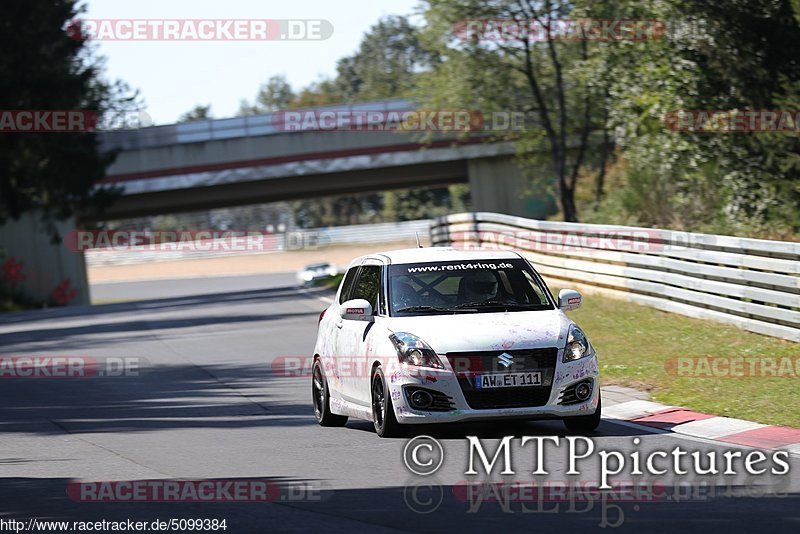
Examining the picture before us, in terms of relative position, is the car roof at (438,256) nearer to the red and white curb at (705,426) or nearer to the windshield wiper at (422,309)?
the windshield wiper at (422,309)

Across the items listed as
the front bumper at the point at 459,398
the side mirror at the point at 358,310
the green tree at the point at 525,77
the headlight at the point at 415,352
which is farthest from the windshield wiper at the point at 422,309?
the green tree at the point at 525,77

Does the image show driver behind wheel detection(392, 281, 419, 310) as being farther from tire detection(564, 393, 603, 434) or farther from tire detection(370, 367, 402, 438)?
tire detection(564, 393, 603, 434)

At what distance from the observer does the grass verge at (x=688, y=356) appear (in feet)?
39.9

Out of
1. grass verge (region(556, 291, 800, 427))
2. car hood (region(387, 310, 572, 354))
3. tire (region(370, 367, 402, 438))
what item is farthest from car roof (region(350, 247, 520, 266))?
grass verge (region(556, 291, 800, 427))

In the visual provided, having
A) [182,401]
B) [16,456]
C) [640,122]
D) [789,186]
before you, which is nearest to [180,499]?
[16,456]

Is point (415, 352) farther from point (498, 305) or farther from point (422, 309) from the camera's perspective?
point (498, 305)

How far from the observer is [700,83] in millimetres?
26812

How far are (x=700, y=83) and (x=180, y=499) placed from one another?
66.8 ft

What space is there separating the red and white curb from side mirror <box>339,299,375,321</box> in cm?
246

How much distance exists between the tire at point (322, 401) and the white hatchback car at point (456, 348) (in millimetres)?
31

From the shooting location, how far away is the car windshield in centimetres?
1147

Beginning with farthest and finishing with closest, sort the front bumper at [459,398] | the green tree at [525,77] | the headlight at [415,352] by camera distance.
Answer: the green tree at [525,77] → the headlight at [415,352] → the front bumper at [459,398]

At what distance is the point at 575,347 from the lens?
35.4 feet

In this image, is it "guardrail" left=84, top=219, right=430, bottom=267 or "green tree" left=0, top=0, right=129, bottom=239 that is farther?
"guardrail" left=84, top=219, right=430, bottom=267
